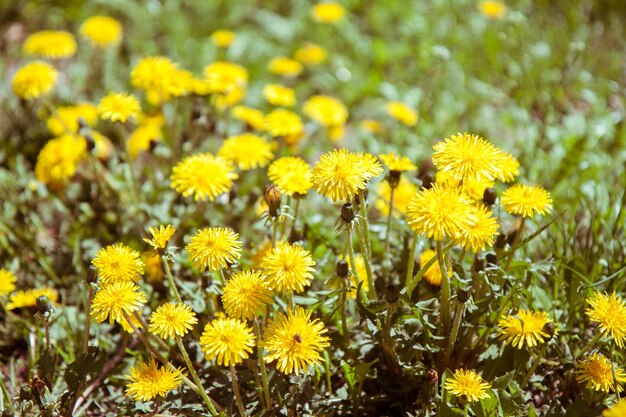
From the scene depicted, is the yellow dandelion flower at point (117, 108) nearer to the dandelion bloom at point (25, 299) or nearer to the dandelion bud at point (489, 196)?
the dandelion bloom at point (25, 299)

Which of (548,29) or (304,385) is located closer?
(304,385)

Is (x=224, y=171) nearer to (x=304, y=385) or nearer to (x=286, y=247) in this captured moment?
(x=286, y=247)

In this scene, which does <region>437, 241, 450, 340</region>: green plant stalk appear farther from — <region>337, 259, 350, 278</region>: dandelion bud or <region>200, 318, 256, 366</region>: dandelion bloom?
<region>200, 318, 256, 366</region>: dandelion bloom

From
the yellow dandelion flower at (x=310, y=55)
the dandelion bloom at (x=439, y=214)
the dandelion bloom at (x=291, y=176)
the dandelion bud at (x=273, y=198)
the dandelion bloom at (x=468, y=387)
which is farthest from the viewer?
the yellow dandelion flower at (x=310, y=55)

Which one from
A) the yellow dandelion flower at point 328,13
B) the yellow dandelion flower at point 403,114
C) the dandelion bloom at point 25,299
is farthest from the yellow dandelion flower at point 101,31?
the dandelion bloom at point 25,299

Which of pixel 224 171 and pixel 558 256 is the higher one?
pixel 224 171

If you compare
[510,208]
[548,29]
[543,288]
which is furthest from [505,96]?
[510,208]

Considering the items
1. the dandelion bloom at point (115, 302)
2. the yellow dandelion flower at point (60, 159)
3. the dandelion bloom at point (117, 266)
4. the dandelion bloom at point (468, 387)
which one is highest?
the yellow dandelion flower at point (60, 159)
